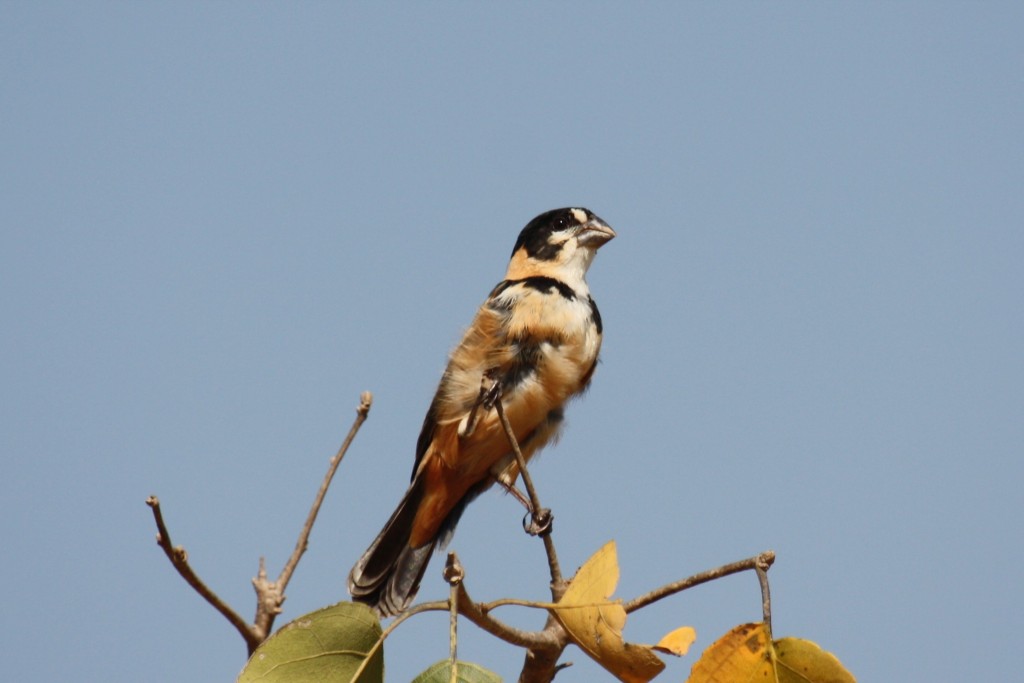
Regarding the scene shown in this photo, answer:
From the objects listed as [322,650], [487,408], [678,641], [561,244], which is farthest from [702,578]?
[561,244]

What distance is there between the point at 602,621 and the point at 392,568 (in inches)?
120

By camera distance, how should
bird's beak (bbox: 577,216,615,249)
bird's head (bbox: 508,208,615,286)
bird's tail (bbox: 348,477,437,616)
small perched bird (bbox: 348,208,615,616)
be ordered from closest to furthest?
small perched bird (bbox: 348,208,615,616) < bird's tail (bbox: 348,477,437,616) < bird's head (bbox: 508,208,615,286) < bird's beak (bbox: 577,216,615,249)

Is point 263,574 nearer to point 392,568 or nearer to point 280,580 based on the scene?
point 280,580

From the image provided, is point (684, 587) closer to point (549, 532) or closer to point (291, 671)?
point (549, 532)

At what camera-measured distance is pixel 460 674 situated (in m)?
2.56

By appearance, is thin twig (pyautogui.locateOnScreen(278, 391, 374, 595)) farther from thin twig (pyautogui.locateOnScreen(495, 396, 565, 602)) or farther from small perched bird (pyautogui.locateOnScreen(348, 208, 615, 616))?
small perched bird (pyautogui.locateOnScreen(348, 208, 615, 616))

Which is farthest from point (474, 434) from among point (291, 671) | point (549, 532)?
point (291, 671)

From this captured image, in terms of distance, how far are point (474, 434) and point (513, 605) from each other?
8.70 feet

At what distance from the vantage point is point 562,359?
502 centimetres

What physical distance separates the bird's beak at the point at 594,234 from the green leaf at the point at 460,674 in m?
3.49

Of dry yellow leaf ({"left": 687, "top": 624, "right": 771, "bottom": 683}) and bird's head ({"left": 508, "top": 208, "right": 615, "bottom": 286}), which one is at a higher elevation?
bird's head ({"left": 508, "top": 208, "right": 615, "bottom": 286})

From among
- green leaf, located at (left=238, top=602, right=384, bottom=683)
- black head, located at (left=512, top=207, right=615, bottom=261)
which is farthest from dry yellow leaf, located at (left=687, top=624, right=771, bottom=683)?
black head, located at (left=512, top=207, right=615, bottom=261)

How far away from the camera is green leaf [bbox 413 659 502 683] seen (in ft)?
8.30

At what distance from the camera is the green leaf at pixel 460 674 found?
2.53 metres
